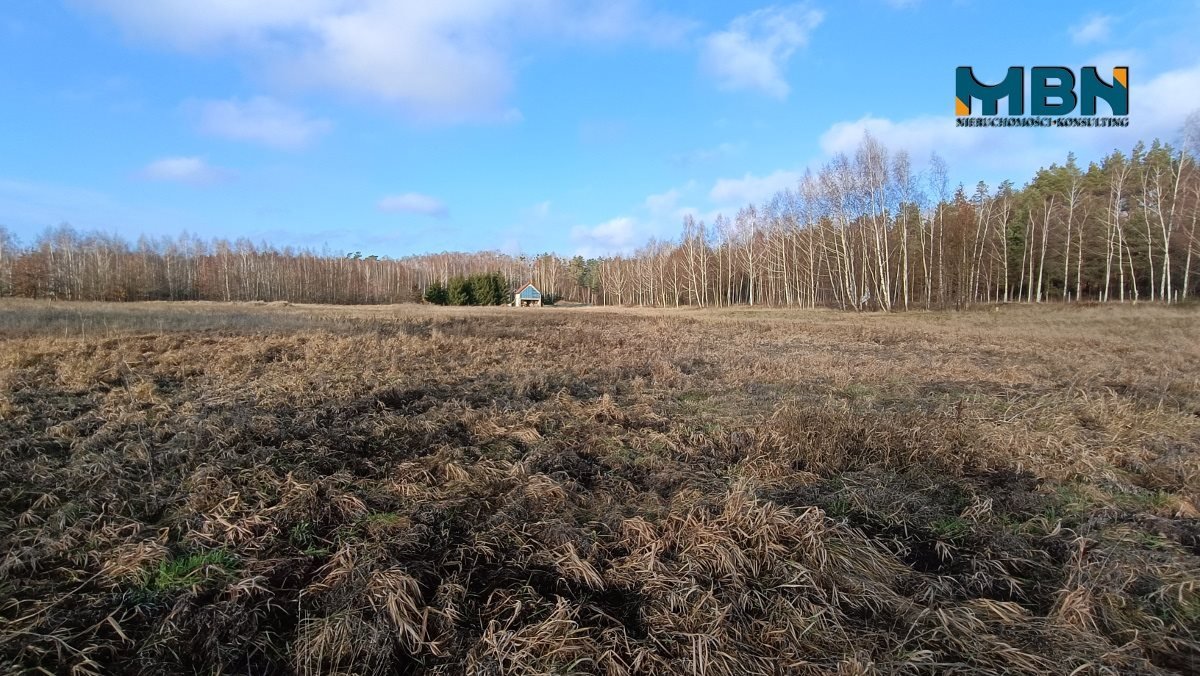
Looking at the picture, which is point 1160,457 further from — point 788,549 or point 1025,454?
point 788,549

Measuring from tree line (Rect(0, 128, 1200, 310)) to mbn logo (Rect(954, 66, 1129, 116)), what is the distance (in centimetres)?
1884

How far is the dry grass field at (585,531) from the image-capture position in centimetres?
263

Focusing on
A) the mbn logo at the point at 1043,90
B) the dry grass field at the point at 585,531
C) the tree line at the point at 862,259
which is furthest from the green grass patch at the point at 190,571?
the tree line at the point at 862,259

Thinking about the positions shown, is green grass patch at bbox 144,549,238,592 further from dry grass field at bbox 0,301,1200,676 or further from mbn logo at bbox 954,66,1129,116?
mbn logo at bbox 954,66,1129,116

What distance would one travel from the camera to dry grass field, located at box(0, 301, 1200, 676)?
8.64 feet

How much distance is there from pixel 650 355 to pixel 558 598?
11.5 metres

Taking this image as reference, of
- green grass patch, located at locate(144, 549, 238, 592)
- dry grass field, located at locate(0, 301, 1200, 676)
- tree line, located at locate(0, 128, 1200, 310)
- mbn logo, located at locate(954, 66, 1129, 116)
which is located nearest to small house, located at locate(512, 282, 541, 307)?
tree line, located at locate(0, 128, 1200, 310)

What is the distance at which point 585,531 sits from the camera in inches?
149

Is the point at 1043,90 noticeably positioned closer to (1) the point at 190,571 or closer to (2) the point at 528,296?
(1) the point at 190,571

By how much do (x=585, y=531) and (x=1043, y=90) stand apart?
2246 cm

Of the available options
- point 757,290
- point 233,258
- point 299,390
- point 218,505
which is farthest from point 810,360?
point 233,258

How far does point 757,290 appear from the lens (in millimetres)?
65312

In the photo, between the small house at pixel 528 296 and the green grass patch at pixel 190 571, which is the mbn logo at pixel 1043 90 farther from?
the small house at pixel 528 296

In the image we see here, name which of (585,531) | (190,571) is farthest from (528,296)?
(190,571)
